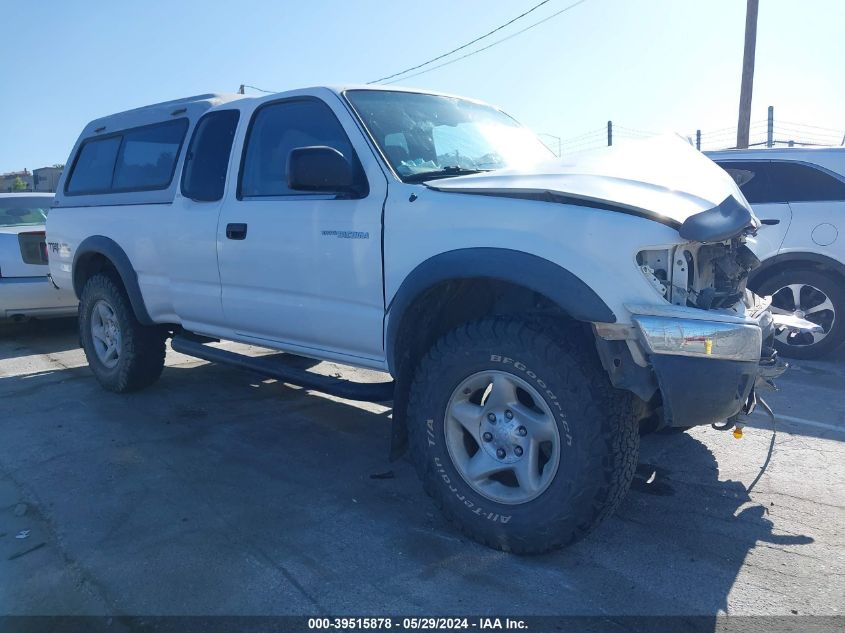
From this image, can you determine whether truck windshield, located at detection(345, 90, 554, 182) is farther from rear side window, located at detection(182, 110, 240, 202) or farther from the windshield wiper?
rear side window, located at detection(182, 110, 240, 202)

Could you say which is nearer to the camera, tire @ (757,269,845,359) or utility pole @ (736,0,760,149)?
tire @ (757,269,845,359)

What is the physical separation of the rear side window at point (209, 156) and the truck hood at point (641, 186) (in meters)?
1.79

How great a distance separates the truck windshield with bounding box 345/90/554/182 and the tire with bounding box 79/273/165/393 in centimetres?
271

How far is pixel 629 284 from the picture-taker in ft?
9.10

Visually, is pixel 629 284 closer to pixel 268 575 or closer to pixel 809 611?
pixel 809 611

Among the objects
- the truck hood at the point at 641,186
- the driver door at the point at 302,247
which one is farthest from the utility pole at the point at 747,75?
the driver door at the point at 302,247

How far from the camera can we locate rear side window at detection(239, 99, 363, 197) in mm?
4059

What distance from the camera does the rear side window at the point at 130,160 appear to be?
5234mm

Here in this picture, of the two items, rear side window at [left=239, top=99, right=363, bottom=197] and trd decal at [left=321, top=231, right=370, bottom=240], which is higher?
rear side window at [left=239, top=99, right=363, bottom=197]

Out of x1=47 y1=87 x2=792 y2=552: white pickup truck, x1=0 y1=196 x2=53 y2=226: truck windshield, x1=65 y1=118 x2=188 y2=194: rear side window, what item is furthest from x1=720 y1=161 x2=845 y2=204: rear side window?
x1=0 y1=196 x2=53 y2=226: truck windshield

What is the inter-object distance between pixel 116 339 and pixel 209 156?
186 cm

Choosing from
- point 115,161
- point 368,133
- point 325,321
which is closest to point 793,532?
point 325,321

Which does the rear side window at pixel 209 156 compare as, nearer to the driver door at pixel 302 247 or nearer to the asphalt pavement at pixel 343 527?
the driver door at pixel 302 247

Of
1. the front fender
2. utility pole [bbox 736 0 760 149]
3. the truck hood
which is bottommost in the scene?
the front fender
